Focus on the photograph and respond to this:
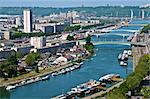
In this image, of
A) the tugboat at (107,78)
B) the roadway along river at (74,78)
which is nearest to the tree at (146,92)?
the roadway along river at (74,78)

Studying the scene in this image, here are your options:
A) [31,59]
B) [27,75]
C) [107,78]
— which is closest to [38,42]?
[31,59]

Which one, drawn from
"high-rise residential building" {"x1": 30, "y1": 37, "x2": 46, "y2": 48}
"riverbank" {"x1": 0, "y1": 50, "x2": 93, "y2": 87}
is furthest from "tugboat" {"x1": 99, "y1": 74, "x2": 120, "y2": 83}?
"high-rise residential building" {"x1": 30, "y1": 37, "x2": 46, "y2": 48}

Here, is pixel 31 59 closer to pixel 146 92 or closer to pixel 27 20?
pixel 146 92

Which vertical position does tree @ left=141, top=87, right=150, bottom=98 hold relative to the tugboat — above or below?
above

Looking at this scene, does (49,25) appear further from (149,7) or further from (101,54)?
(149,7)

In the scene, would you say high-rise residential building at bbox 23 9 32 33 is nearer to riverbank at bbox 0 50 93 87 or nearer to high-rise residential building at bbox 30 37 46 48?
high-rise residential building at bbox 30 37 46 48

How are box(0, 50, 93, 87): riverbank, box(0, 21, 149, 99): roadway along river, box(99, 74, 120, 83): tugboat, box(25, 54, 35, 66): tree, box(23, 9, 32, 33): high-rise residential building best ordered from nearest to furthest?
1. box(0, 21, 149, 99): roadway along river
2. box(0, 50, 93, 87): riverbank
3. box(99, 74, 120, 83): tugboat
4. box(25, 54, 35, 66): tree
5. box(23, 9, 32, 33): high-rise residential building

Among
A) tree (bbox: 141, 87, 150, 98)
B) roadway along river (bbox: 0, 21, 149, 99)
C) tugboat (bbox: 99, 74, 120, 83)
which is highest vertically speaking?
tree (bbox: 141, 87, 150, 98)

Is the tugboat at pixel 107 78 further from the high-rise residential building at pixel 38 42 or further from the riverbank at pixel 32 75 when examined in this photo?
the high-rise residential building at pixel 38 42
